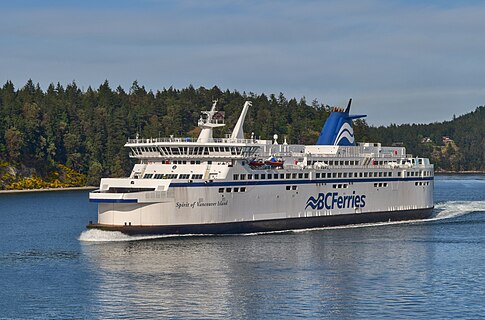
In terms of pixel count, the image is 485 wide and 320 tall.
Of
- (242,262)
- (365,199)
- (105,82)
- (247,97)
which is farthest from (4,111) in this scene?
(242,262)

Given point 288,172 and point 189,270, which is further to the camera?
point 288,172

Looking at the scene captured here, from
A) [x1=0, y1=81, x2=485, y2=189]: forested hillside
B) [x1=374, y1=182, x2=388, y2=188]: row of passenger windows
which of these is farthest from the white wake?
[x1=0, y1=81, x2=485, y2=189]: forested hillside

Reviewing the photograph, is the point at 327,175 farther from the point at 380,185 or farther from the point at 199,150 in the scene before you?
the point at 199,150

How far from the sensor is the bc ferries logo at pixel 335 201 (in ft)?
208

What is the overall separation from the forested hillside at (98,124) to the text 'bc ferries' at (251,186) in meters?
71.1

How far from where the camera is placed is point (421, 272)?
149 ft

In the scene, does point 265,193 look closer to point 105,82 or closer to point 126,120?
point 126,120

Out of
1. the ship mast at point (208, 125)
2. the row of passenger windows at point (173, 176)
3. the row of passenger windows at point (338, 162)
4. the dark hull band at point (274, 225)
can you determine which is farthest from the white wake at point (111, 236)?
the row of passenger windows at point (338, 162)

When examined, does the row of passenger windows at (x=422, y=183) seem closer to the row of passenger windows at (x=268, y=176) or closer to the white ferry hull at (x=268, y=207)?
the white ferry hull at (x=268, y=207)

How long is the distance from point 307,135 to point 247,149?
350 ft

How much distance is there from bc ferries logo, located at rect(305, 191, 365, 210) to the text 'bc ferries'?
0.25 feet

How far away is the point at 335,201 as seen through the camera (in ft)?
214

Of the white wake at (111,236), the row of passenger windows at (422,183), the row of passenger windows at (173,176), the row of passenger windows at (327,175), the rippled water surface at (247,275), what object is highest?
the row of passenger windows at (173,176)

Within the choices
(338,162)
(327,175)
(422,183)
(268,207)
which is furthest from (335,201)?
(422,183)
